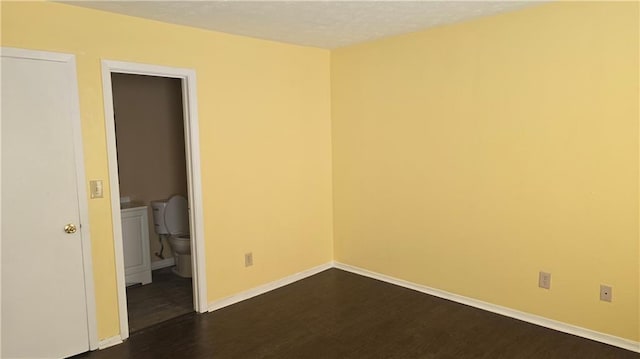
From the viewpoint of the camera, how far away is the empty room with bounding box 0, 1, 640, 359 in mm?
2672

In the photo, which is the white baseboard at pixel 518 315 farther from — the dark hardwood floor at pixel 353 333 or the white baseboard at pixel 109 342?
the white baseboard at pixel 109 342

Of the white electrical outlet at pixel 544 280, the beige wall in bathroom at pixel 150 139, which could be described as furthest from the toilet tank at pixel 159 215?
the white electrical outlet at pixel 544 280

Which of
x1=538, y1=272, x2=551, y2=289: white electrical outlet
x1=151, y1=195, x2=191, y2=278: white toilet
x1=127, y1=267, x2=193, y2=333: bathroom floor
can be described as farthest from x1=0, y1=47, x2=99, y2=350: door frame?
x1=538, y1=272, x2=551, y2=289: white electrical outlet

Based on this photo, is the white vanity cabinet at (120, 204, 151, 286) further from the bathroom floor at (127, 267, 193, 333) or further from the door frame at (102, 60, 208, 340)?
the door frame at (102, 60, 208, 340)

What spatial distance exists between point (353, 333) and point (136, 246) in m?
2.26

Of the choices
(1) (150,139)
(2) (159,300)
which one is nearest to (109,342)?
(2) (159,300)

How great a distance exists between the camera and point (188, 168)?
3.34 m

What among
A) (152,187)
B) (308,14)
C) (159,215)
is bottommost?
(159,215)

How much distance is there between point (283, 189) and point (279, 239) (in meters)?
0.46

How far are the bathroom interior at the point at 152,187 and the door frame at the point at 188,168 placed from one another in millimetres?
555

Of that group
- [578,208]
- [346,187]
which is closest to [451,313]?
[578,208]

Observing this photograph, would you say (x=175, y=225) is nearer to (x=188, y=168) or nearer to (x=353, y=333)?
(x=188, y=168)

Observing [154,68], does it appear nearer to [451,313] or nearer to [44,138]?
[44,138]

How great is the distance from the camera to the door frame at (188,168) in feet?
9.46
